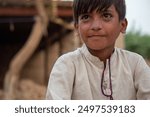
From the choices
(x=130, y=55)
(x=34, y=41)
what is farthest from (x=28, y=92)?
(x=130, y=55)

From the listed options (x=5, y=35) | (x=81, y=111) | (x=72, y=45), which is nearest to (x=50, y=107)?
(x=81, y=111)

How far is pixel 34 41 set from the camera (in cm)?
482

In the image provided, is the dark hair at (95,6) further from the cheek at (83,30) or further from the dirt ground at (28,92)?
the dirt ground at (28,92)

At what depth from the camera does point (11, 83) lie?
4797 mm

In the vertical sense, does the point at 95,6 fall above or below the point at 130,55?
above

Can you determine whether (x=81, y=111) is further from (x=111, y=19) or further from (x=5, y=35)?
(x=5, y=35)

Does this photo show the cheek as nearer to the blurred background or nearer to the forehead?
the forehead

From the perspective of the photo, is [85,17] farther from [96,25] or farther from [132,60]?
[132,60]

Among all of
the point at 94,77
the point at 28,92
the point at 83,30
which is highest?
the point at 83,30

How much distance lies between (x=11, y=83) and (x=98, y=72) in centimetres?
393

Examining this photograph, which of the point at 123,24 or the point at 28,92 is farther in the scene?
the point at 28,92

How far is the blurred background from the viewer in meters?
4.84

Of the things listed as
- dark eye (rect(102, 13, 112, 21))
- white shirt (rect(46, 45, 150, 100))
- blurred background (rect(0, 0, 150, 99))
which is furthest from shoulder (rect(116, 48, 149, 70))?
blurred background (rect(0, 0, 150, 99))

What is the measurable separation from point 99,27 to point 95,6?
5 centimetres
